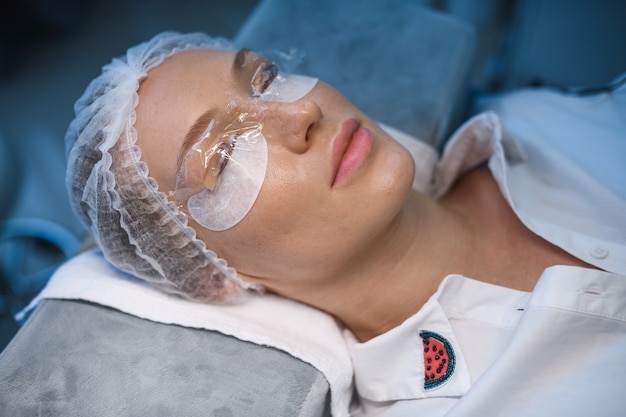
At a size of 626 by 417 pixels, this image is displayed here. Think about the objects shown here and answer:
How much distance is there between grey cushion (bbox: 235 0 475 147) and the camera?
1.70 meters

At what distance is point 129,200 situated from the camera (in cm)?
112

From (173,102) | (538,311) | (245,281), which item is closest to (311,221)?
(245,281)

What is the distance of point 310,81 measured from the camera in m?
1.23

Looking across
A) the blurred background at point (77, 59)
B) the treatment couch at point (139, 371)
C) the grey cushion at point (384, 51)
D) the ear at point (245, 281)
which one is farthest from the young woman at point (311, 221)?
the blurred background at point (77, 59)

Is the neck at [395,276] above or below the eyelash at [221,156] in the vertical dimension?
below

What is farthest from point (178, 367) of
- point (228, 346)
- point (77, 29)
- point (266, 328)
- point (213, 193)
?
point (77, 29)

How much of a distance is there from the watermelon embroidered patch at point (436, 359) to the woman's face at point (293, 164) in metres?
0.29

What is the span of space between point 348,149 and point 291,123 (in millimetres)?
144

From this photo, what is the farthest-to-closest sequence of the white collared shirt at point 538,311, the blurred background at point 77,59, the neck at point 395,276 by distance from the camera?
the blurred background at point 77,59, the neck at point 395,276, the white collared shirt at point 538,311

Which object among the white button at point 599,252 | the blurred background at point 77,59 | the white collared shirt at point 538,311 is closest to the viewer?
the white collared shirt at point 538,311

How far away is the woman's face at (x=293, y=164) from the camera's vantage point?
1043 mm

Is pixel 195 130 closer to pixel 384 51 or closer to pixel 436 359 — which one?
pixel 436 359

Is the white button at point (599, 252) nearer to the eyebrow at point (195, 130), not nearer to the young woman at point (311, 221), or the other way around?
the young woman at point (311, 221)

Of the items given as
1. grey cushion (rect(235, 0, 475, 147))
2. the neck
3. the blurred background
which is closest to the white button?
the neck
